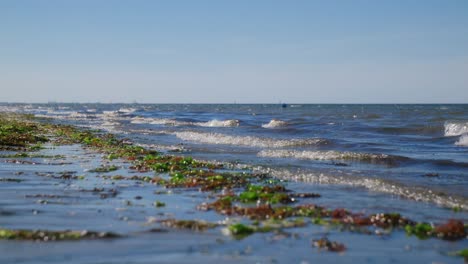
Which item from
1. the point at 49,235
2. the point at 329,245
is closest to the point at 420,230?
the point at 329,245

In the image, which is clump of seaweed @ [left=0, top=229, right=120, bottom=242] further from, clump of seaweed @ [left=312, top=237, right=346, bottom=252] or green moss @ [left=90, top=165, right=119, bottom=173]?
green moss @ [left=90, top=165, right=119, bottom=173]

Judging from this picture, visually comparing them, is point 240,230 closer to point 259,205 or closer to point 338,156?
point 259,205

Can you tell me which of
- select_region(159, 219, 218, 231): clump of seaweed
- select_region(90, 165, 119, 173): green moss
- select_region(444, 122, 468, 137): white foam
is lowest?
select_region(159, 219, 218, 231): clump of seaweed

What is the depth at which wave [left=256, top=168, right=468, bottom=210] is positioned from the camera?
11.8 m

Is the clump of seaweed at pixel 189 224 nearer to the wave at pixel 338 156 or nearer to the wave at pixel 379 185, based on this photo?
the wave at pixel 379 185

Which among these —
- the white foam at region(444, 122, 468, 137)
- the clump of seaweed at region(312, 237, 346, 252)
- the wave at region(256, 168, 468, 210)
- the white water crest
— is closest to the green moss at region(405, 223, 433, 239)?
A: the clump of seaweed at region(312, 237, 346, 252)

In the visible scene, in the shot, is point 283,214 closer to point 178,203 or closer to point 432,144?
point 178,203

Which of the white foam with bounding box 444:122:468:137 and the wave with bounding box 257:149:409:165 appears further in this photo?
the white foam with bounding box 444:122:468:137

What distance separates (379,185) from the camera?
13.8m

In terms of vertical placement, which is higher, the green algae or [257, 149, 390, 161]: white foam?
[257, 149, 390, 161]: white foam

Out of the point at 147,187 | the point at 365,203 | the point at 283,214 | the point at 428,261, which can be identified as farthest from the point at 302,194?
the point at 428,261

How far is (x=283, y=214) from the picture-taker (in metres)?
9.75

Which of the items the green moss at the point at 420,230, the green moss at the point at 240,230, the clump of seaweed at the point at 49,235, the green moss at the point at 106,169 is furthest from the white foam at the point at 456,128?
the clump of seaweed at the point at 49,235

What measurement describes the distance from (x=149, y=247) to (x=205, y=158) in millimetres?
13323
